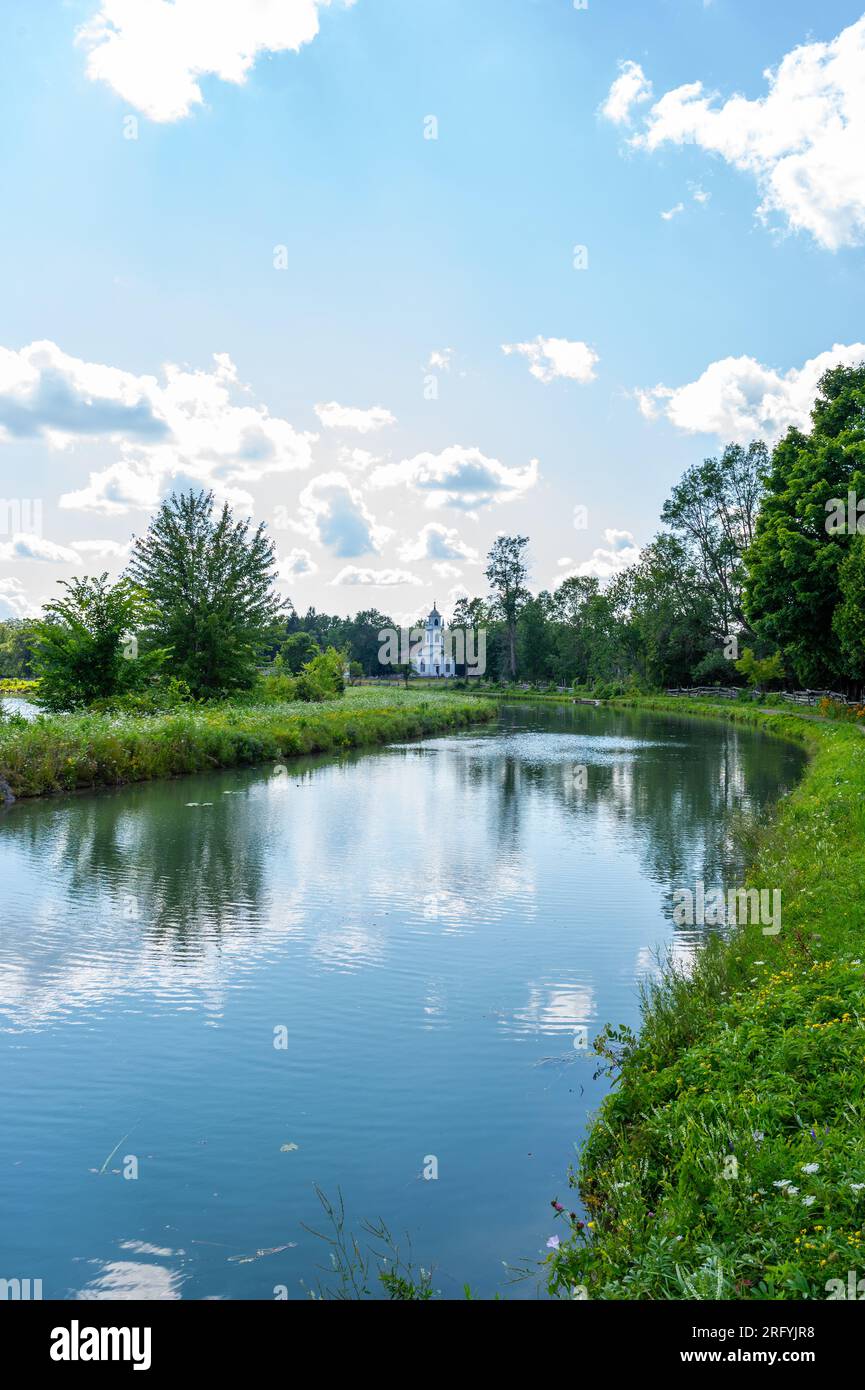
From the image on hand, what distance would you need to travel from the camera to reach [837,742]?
28.0 m

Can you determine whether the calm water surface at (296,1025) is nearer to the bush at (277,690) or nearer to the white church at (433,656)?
the bush at (277,690)

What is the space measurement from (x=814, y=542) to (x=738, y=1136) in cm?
3648

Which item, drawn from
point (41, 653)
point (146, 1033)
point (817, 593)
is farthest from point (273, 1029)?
point (817, 593)

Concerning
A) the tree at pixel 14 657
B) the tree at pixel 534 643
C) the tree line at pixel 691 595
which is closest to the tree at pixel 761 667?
the tree line at pixel 691 595

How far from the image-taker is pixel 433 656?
14112 centimetres

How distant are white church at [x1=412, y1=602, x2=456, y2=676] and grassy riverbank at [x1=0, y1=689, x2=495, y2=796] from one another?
94.9 meters

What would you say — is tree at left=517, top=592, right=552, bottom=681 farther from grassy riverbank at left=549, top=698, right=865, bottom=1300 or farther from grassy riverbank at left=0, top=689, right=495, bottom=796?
grassy riverbank at left=549, top=698, right=865, bottom=1300

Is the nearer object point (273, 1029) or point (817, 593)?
point (273, 1029)

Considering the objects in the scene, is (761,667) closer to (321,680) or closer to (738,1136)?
(321,680)

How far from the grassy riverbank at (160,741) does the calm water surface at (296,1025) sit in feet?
8.55

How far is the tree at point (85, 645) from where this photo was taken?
28734mm
